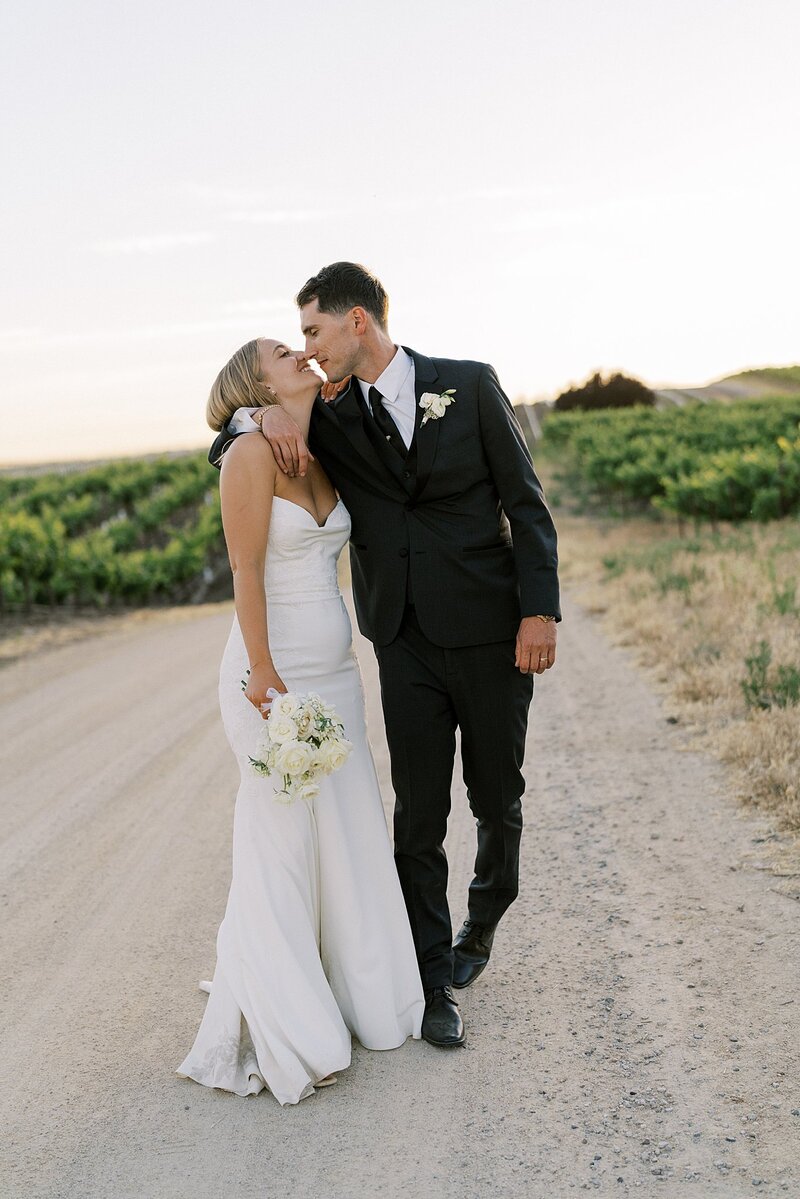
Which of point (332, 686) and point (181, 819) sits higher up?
point (332, 686)

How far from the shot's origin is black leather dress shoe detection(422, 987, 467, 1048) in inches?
131

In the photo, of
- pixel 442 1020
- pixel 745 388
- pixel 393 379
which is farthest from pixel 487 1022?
pixel 745 388

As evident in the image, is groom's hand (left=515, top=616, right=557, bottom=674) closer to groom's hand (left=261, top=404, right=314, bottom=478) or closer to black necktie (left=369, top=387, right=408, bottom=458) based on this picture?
black necktie (left=369, top=387, right=408, bottom=458)

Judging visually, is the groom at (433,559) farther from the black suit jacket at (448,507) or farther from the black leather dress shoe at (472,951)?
the black leather dress shoe at (472,951)

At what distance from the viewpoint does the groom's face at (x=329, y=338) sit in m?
3.37

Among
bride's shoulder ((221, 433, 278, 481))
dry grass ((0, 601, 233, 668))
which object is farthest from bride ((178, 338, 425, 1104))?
dry grass ((0, 601, 233, 668))

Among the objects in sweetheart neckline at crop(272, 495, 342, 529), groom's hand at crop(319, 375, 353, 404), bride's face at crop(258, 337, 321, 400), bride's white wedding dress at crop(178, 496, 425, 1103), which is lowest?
bride's white wedding dress at crop(178, 496, 425, 1103)

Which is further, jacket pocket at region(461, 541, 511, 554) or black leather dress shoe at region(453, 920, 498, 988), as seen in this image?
black leather dress shoe at region(453, 920, 498, 988)

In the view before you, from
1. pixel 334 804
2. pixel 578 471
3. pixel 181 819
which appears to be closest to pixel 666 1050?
Answer: pixel 334 804

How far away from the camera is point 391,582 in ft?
11.4

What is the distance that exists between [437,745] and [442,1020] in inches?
31.3

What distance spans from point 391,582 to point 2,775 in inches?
173

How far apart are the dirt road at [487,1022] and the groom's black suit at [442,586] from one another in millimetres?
505

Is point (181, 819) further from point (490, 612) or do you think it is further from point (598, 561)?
point (598, 561)
